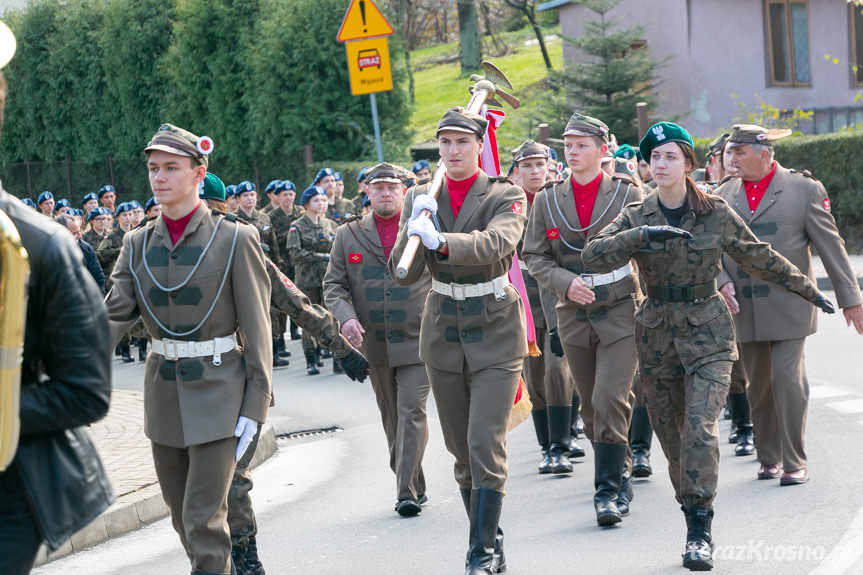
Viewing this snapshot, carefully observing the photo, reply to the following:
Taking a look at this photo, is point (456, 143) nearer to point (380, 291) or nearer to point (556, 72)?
point (380, 291)

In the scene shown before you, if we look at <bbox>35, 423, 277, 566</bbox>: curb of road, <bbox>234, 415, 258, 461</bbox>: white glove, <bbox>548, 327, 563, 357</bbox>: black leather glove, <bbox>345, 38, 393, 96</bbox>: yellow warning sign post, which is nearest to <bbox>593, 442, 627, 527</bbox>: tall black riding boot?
<bbox>548, 327, 563, 357</bbox>: black leather glove

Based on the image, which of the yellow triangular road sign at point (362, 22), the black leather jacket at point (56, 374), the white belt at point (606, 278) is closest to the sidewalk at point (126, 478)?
the black leather jacket at point (56, 374)

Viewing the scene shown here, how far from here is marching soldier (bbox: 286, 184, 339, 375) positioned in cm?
1598

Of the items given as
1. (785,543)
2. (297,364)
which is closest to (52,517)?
(785,543)

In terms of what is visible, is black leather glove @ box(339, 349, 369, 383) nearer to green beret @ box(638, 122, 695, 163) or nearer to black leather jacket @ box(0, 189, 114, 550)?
green beret @ box(638, 122, 695, 163)

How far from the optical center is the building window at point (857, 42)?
106ft

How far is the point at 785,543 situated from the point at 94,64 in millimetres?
31528

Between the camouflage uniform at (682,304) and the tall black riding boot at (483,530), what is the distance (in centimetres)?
98

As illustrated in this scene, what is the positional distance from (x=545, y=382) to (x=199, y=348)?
423 cm

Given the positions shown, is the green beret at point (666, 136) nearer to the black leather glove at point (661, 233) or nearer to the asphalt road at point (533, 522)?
the black leather glove at point (661, 233)

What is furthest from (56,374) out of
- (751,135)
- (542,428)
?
(542,428)

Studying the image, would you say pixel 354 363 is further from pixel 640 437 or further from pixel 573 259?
pixel 640 437

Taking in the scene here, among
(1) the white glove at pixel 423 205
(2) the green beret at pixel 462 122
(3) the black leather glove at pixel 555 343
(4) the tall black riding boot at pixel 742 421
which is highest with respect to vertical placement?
(2) the green beret at pixel 462 122

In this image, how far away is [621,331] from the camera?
311 inches
